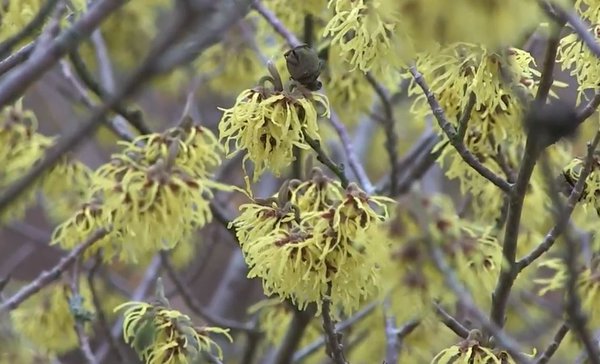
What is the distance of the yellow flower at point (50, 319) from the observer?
6.62 feet

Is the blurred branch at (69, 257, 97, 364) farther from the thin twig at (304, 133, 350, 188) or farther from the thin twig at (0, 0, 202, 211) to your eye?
the thin twig at (0, 0, 202, 211)

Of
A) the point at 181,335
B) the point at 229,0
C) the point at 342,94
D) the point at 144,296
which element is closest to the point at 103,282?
the point at 144,296

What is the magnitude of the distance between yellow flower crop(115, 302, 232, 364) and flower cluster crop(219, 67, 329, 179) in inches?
11.7

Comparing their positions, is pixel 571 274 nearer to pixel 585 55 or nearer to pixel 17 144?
pixel 585 55

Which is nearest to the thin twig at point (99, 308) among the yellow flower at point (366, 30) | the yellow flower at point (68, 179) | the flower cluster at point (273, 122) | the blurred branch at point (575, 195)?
the yellow flower at point (68, 179)

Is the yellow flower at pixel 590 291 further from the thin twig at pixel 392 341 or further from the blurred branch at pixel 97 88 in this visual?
the blurred branch at pixel 97 88

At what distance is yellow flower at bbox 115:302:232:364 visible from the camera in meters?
1.44

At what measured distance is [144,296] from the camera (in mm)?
2623

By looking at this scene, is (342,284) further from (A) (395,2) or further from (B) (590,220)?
(B) (590,220)

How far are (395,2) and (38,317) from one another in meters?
1.42

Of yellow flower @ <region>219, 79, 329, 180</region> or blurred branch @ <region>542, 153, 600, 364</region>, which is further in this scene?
yellow flower @ <region>219, 79, 329, 180</region>

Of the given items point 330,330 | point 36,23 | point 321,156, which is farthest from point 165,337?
point 36,23

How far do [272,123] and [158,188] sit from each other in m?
0.36

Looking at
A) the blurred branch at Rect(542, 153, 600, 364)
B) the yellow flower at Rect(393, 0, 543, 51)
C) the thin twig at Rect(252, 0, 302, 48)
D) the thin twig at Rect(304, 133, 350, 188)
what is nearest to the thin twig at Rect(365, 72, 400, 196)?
the thin twig at Rect(252, 0, 302, 48)
